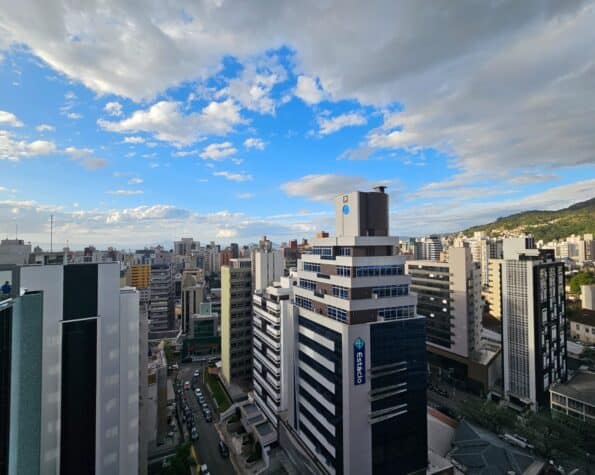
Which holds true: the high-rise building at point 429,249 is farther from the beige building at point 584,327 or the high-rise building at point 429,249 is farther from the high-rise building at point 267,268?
the high-rise building at point 267,268

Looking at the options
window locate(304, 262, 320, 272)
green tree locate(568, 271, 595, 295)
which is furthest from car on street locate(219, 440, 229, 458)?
green tree locate(568, 271, 595, 295)

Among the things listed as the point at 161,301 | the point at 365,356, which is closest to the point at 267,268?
the point at 365,356

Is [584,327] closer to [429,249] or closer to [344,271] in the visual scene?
[344,271]

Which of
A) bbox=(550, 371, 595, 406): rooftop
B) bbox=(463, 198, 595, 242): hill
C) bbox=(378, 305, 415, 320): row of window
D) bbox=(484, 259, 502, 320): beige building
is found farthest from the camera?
bbox=(463, 198, 595, 242): hill

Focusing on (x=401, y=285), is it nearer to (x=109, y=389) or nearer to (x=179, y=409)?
(x=109, y=389)

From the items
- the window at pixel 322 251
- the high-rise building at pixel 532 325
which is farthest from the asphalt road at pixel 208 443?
the high-rise building at pixel 532 325

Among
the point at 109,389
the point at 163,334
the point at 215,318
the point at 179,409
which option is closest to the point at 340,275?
the point at 109,389

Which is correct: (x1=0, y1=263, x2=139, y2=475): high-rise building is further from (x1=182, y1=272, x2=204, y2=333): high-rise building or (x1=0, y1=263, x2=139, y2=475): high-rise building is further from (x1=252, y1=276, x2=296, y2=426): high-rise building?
(x1=182, y1=272, x2=204, y2=333): high-rise building
